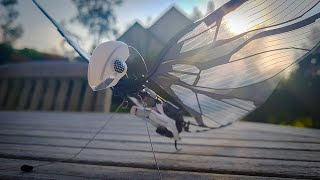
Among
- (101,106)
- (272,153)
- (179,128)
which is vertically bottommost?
(101,106)

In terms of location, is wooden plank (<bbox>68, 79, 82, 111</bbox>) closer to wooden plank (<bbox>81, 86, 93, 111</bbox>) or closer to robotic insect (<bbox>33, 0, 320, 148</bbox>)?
wooden plank (<bbox>81, 86, 93, 111</bbox>)

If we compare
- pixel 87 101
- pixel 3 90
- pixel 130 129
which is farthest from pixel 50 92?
pixel 130 129

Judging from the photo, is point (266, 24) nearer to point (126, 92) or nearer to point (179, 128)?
point (126, 92)

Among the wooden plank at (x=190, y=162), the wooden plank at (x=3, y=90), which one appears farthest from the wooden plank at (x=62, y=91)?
the wooden plank at (x=190, y=162)

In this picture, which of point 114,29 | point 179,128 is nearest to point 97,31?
point 114,29

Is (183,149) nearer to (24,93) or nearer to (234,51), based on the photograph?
(234,51)
